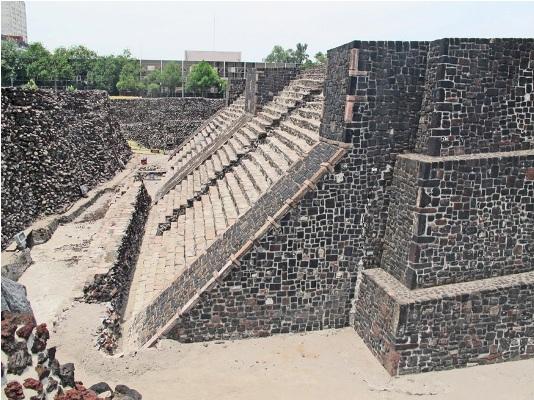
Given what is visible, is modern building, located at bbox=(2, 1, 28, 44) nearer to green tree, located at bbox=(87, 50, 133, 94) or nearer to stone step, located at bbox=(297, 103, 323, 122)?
green tree, located at bbox=(87, 50, 133, 94)

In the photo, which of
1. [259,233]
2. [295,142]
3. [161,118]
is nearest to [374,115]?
[259,233]

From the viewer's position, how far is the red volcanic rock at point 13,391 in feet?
18.7

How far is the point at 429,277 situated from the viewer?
786 cm

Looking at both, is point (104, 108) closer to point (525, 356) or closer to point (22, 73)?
point (525, 356)

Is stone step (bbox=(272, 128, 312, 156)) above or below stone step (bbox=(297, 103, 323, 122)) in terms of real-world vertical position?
below

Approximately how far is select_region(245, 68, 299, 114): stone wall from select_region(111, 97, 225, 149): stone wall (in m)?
22.7

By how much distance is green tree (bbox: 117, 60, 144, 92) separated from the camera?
2458 inches

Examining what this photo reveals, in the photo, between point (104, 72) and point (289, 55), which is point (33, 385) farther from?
point (289, 55)

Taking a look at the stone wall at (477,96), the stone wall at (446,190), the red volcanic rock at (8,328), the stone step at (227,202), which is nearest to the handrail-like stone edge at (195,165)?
the stone step at (227,202)

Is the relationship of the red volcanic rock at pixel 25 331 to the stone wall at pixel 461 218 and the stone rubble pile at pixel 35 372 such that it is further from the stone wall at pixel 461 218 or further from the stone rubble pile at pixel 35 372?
the stone wall at pixel 461 218

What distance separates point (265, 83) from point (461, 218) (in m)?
12.4

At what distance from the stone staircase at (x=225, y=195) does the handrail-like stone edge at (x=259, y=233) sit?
142mm

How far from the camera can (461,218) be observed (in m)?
7.86

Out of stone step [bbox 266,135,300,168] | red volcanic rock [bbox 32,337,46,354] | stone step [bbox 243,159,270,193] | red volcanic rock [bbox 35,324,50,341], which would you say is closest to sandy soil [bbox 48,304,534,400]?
red volcanic rock [bbox 35,324,50,341]
